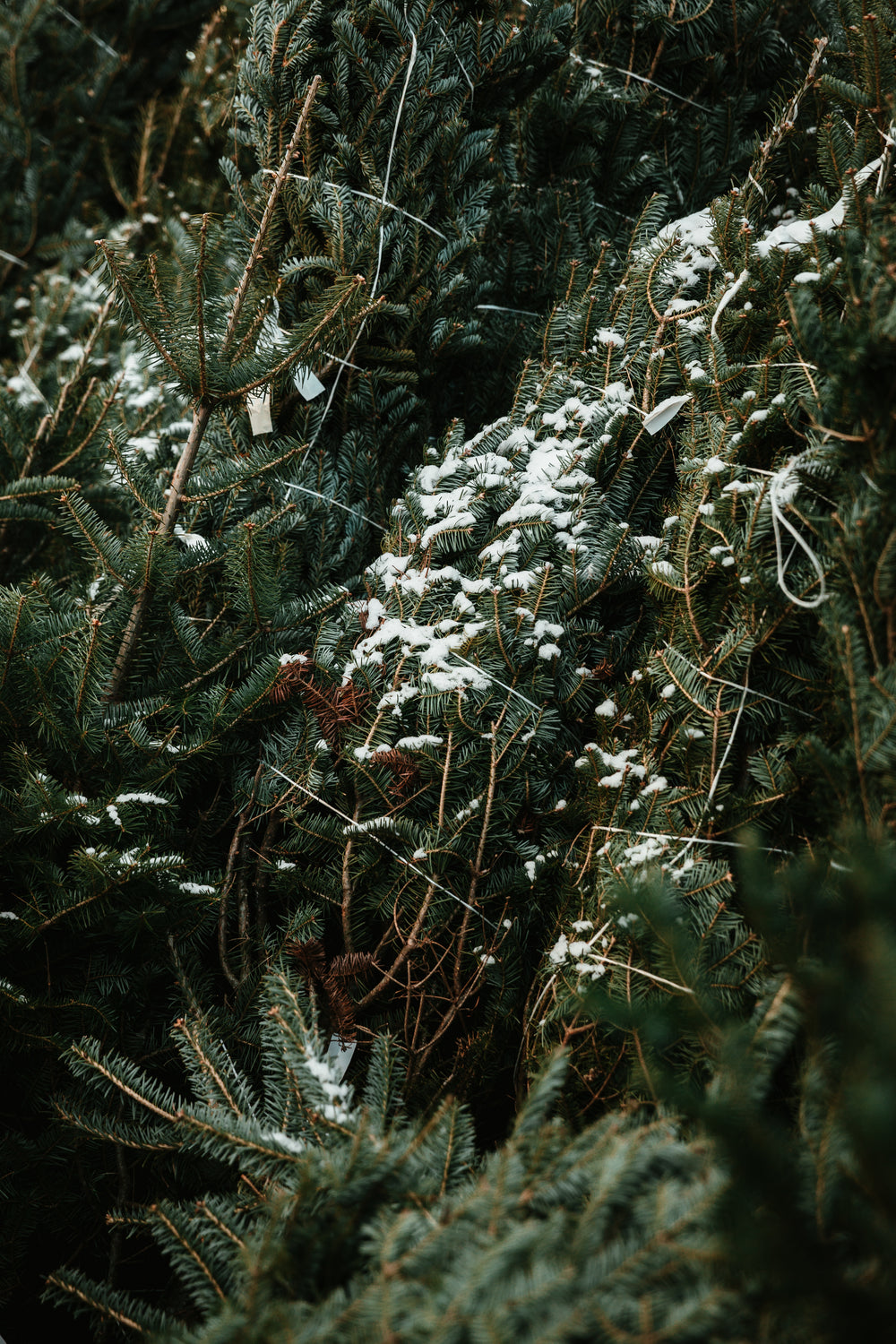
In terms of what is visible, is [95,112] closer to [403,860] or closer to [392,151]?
[392,151]

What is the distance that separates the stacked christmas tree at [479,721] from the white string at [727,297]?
10 millimetres

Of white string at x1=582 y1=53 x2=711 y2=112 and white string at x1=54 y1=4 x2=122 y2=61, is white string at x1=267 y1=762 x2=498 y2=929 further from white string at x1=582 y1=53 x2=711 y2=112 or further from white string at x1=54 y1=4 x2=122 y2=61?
white string at x1=54 y1=4 x2=122 y2=61

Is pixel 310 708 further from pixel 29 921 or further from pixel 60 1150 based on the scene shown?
pixel 60 1150

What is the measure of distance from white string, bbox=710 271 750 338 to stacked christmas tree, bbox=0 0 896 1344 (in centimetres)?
1

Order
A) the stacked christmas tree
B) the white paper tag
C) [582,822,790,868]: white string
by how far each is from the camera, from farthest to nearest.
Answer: the white paper tag
[582,822,790,868]: white string
the stacked christmas tree

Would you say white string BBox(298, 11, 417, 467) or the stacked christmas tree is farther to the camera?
white string BBox(298, 11, 417, 467)

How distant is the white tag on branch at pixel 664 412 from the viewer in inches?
51.9

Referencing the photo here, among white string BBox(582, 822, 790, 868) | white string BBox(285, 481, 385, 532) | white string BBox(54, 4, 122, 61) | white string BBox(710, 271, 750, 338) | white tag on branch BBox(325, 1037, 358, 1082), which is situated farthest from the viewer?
white string BBox(54, 4, 122, 61)

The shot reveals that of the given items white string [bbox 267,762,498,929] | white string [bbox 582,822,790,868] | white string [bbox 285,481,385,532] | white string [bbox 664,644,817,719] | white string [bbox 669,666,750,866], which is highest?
white string [bbox 285,481,385,532]

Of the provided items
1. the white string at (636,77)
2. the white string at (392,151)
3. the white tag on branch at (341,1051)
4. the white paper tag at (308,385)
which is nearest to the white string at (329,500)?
the white paper tag at (308,385)

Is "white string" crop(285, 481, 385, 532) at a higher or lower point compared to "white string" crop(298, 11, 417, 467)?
lower

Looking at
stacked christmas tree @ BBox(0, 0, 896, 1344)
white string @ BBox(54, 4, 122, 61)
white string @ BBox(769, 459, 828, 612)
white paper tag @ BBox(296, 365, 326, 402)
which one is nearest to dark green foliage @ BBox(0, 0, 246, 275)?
white string @ BBox(54, 4, 122, 61)

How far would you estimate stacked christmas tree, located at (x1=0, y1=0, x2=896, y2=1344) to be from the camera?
2.31ft

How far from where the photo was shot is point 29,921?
1.17 m
